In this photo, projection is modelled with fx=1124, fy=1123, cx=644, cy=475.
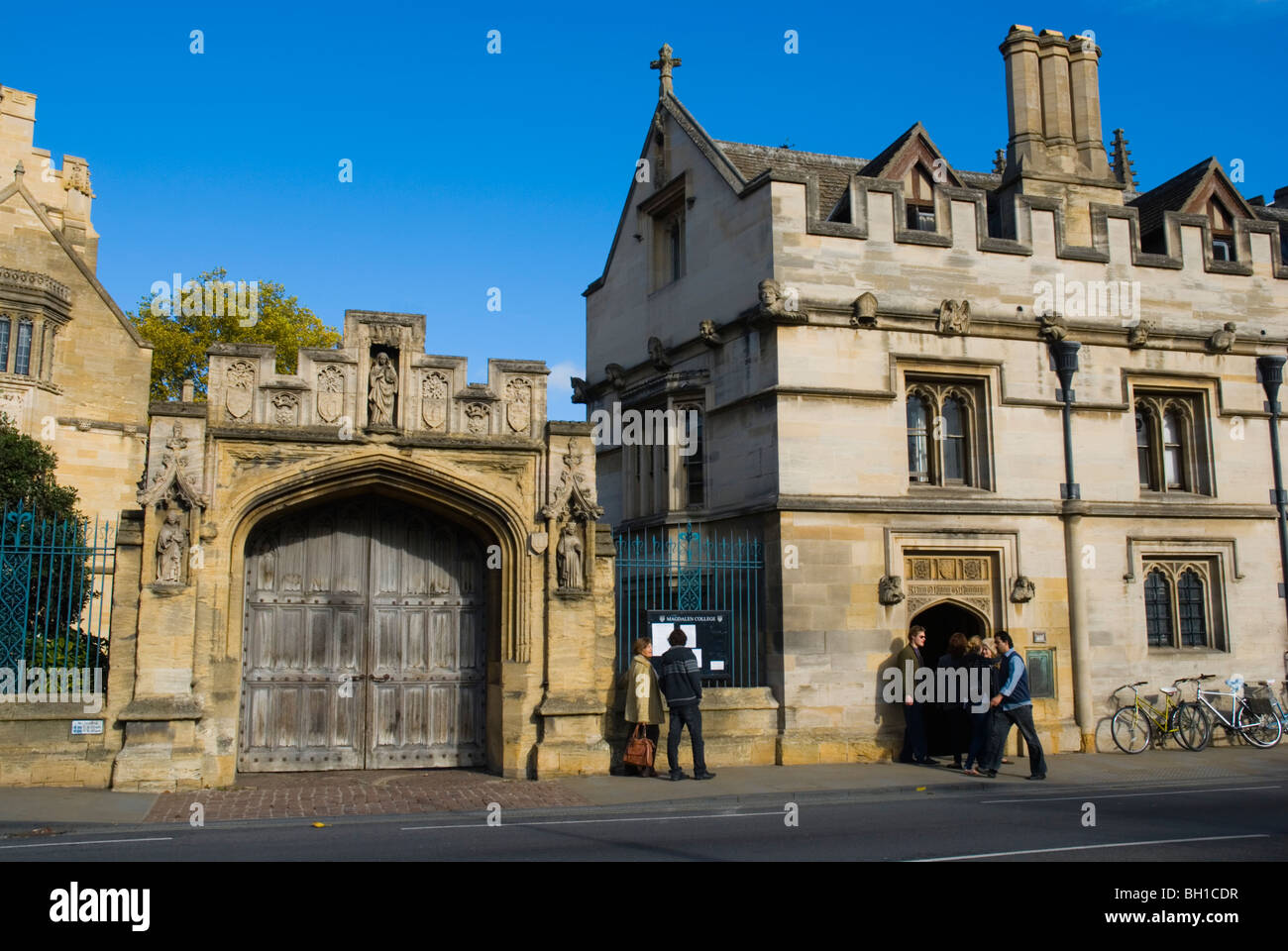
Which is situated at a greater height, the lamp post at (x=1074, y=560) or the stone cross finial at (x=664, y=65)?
the stone cross finial at (x=664, y=65)

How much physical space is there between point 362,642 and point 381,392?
3.25 m

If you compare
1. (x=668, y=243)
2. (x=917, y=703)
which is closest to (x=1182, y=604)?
(x=917, y=703)

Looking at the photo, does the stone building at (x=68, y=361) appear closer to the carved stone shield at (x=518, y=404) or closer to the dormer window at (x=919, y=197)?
the carved stone shield at (x=518, y=404)

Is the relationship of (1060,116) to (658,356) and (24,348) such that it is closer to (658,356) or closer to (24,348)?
(658,356)

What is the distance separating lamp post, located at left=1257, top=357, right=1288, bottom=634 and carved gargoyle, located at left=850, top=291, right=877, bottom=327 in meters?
7.32

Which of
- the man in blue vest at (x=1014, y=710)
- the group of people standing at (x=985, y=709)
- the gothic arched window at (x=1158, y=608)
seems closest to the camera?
the man in blue vest at (x=1014, y=710)

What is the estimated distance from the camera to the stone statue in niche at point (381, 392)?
13719 mm

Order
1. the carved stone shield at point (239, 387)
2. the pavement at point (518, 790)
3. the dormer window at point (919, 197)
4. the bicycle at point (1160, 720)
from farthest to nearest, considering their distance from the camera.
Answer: the dormer window at point (919, 197) → the bicycle at point (1160, 720) → the carved stone shield at point (239, 387) → the pavement at point (518, 790)

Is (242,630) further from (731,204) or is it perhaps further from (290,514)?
(731,204)

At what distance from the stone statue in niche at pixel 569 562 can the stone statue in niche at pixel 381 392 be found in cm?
259

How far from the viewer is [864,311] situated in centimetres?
1617

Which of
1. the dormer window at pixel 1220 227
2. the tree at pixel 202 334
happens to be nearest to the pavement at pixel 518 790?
the dormer window at pixel 1220 227

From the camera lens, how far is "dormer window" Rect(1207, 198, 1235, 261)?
19891 millimetres

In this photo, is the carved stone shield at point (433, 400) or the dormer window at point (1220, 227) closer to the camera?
the carved stone shield at point (433, 400)
